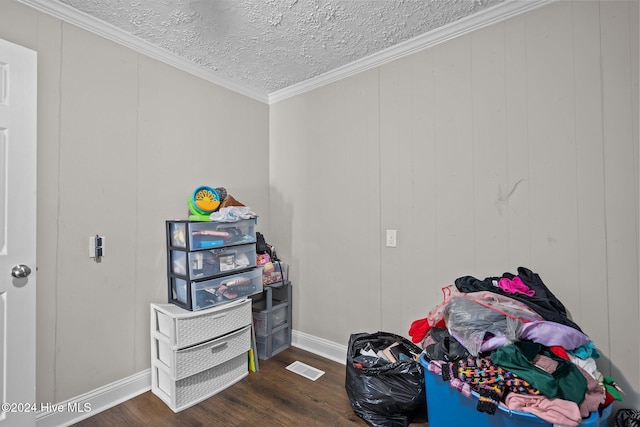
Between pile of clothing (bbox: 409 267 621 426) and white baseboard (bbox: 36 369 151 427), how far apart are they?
6.18ft

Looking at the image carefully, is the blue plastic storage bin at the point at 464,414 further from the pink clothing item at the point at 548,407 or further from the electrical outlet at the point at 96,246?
the electrical outlet at the point at 96,246

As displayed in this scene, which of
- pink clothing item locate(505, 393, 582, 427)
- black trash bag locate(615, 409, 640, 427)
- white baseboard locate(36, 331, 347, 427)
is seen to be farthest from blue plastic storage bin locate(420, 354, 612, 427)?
white baseboard locate(36, 331, 347, 427)

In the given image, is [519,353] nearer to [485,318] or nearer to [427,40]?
[485,318]

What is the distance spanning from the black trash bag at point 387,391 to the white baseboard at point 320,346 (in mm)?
657

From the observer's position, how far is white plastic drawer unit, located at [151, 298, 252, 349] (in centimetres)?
191

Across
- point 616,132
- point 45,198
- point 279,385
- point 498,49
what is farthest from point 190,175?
point 616,132

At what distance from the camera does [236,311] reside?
221cm

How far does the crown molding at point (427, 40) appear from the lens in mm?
1763

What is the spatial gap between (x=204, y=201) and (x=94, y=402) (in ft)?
4.59

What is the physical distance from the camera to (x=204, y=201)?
2.28 metres

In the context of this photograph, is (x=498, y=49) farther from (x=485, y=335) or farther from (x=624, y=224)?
(x=485, y=335)

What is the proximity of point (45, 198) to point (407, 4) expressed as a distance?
2.32m

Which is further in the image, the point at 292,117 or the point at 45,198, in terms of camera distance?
the point at 292,117

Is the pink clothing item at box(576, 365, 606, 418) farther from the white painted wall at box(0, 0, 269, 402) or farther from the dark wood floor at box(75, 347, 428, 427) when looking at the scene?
the white painted wall at box(0, 0, 269, 402)
